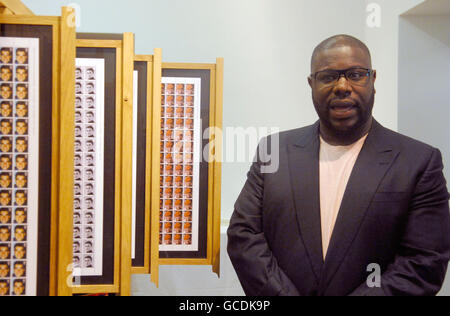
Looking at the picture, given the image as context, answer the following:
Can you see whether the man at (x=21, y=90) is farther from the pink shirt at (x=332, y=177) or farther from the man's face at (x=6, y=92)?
the pink shirt at (x=332, y=177)

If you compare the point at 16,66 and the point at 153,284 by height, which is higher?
the point at 16,66

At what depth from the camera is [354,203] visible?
0.97m

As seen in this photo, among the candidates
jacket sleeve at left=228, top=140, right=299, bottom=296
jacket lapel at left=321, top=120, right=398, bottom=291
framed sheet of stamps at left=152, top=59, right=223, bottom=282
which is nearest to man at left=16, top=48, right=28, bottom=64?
Answer: framed sheet of stamps at left=152, top=59, right=223, bottom=282

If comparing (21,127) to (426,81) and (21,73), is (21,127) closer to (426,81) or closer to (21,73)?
(21,73)

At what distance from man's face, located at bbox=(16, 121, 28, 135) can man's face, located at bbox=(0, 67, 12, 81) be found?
0.11 m

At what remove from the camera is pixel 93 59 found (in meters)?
0.98

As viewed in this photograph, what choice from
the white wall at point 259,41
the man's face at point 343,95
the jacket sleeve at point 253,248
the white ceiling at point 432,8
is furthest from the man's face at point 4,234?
the white ceiling at point 432,8

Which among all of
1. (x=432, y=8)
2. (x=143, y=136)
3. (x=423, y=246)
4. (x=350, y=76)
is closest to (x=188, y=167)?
(x=143, y=136)

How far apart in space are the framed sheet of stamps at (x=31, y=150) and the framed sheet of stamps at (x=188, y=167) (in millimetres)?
268

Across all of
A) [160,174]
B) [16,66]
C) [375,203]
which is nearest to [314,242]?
[375,203]

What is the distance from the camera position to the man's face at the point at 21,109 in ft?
2.93

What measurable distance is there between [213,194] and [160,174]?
17 centimetres
